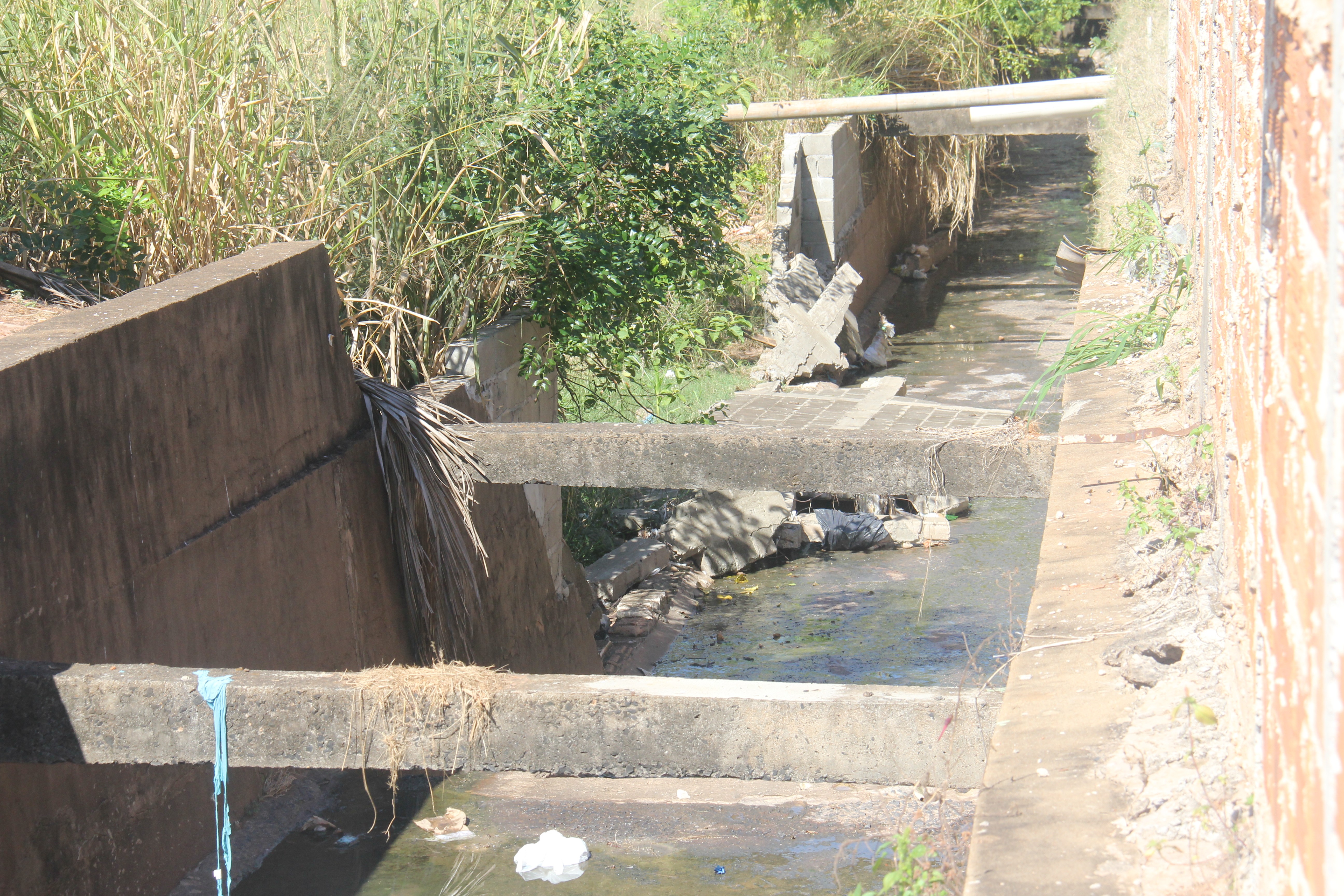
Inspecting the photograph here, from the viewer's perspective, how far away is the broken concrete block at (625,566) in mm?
8000

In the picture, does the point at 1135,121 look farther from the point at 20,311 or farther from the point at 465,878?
the point at 20,311

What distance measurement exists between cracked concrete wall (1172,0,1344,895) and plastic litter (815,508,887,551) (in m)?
6.56

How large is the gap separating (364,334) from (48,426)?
7.28 ft

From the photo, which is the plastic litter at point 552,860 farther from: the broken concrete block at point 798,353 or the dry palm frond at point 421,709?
the broken concrete block at point 798,353

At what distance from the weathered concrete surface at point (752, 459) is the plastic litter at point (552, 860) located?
4.28ft

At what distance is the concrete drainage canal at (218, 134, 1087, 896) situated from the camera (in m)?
3.15

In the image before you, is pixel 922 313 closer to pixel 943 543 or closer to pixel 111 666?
pixel 943 543

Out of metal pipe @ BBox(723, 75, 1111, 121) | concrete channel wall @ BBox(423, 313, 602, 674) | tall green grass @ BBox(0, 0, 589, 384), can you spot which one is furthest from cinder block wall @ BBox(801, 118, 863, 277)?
tall green grass @ BBox(0, 0, 589, 384)

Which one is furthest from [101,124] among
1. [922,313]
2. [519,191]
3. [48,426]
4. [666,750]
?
[922,313]

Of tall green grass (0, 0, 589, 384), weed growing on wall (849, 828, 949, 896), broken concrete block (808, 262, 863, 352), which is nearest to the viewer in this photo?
weed growing on wall (849, 828, 949, 896)

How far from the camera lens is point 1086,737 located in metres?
2.15

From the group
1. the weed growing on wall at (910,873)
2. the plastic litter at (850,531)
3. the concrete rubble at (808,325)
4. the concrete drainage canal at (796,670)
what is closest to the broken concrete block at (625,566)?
the concrete drainage canal at (796,670)

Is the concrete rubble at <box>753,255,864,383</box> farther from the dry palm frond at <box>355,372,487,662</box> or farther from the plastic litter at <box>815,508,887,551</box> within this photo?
the dry palm frond at <box>355,372,487,662</box>

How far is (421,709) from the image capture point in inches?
109
